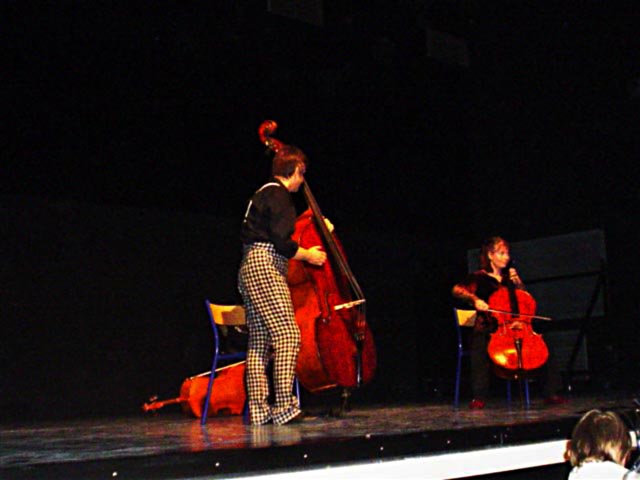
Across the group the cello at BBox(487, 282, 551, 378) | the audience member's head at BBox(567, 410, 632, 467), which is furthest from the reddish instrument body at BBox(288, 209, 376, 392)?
the audience member's head at BBox(567, 410, 632, 467)

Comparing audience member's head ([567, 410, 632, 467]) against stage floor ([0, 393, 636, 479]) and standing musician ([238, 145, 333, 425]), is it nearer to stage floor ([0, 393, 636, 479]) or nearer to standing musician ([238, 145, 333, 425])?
stage floor ([0, 393, 636, 479])

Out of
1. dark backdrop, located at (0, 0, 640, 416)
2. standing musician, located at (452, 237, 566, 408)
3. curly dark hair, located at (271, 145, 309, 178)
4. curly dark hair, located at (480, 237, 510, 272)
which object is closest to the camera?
curly dark hair, located at (271, 145, 309, 178)

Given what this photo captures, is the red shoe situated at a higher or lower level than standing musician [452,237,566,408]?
lower

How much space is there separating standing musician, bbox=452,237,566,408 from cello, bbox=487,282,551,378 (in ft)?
0.33

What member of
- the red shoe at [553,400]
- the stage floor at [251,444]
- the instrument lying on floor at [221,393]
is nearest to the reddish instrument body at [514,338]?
the red shoe at [553,400]

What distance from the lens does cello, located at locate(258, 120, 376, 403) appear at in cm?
396

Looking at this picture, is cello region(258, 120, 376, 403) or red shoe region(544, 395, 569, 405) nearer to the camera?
cello region(258, 120, 376, 403)

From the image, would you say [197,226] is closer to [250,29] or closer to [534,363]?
[250,29]

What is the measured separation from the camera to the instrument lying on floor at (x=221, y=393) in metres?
5.30

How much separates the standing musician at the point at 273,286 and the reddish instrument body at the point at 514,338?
4.83 ft

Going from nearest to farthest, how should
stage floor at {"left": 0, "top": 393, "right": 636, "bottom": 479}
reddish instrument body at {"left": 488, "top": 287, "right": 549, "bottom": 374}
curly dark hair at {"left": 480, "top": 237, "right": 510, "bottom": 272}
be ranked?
stage floor at {"left": 0, "top": 393, "right": 636, "bottom": 479}, reddish instrument body at {"left": 488, "top": 287, "right": 549, "bottom": 374}, curly dark hair at {"left": 480, "top": 237, "right": 510, "bottom": 272}

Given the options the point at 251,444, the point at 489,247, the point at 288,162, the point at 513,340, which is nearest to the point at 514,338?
the point at 513,340

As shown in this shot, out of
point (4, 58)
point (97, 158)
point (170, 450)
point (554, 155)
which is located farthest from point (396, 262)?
point (170, 450)

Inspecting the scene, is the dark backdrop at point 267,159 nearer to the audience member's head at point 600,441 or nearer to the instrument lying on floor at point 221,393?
the instrument lying on floor at point 221,393
